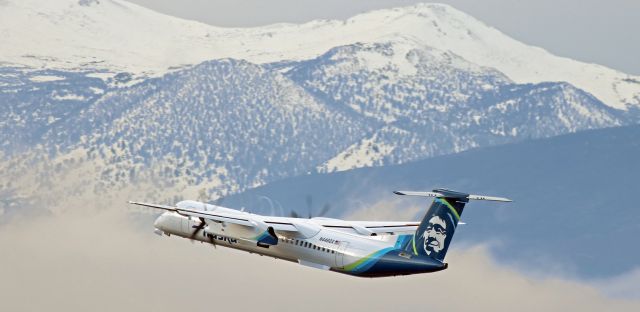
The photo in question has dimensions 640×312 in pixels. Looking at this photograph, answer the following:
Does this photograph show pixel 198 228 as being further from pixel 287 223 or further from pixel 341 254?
pixel 341 254

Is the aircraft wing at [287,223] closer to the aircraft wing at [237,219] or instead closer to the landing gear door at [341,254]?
the aircraft wing at [237,219]

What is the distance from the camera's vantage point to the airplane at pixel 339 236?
109 metres

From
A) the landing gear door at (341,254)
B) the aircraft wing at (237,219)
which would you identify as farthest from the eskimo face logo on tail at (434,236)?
the aircraft wing at (237,219)

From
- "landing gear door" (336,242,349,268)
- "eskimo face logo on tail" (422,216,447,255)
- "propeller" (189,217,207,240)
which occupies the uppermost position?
"eskimo face logo on tail" (422,216,447,255)

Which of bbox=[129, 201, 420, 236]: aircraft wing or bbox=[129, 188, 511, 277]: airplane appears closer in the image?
bbox=[129, 188, 511, 277]: airplane

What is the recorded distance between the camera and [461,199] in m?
107

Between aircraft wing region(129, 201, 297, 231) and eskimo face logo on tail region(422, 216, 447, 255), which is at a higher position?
eskimo face logo on tail region(422, 216, 447, 255)

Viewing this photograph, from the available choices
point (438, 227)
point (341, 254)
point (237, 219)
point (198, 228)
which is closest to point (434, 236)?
point (438, 227)

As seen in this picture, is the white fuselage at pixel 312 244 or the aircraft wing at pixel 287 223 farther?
the aircraft wing at pixel 287 223

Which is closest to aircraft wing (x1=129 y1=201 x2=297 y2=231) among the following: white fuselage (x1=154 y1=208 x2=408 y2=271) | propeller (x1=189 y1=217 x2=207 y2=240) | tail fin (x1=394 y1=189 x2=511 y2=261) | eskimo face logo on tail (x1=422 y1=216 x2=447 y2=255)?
white fuselage (x1=154 y1=208 x2=408 y2=271)

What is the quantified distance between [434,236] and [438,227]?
73 centimetres

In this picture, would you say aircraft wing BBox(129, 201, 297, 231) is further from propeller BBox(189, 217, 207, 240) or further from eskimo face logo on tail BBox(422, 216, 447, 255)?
eskimo face logo on tail BBox(422, 216, 447, 255)

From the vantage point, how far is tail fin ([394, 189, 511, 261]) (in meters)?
108

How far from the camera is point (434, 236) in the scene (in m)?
109
